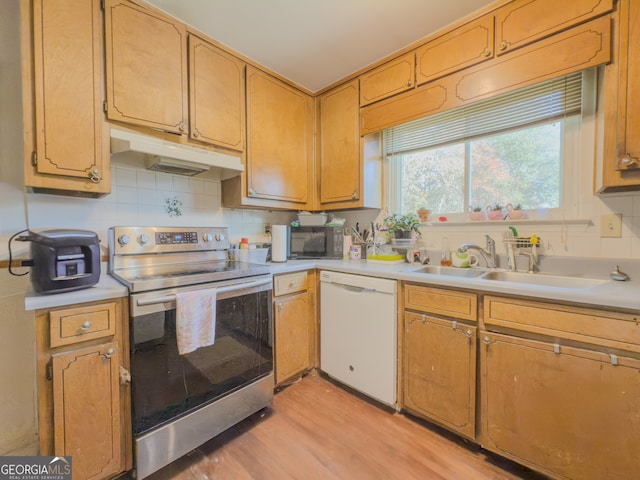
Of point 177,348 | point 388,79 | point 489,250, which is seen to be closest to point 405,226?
point 489,250

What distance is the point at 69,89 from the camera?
127 centimetres

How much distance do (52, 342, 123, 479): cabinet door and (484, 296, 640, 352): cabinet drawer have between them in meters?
1.70

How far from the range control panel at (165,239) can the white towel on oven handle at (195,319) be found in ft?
1.91

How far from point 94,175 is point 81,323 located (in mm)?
722

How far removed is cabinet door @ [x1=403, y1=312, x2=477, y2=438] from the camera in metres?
1.37

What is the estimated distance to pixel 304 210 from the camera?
2498 millimetres

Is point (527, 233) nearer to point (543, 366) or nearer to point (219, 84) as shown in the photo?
point (543, 366)

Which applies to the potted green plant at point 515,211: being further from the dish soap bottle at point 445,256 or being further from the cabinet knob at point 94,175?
the cabinet knob at point 94,175

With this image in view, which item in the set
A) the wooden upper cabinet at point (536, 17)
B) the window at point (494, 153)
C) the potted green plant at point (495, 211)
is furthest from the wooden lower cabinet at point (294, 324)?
the wooden upper cabinet at point (536, 17)

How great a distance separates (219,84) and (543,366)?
2.37m

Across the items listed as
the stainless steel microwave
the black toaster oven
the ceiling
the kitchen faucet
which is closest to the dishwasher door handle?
the stainless steel microwave

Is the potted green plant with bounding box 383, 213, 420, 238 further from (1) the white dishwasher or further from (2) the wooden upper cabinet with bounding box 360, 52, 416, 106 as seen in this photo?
(2) the wooden upper cabinet with bounding box 360, 52, 416, 106

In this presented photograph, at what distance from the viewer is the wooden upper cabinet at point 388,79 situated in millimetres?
1837

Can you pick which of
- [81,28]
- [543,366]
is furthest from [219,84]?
[543,366]
